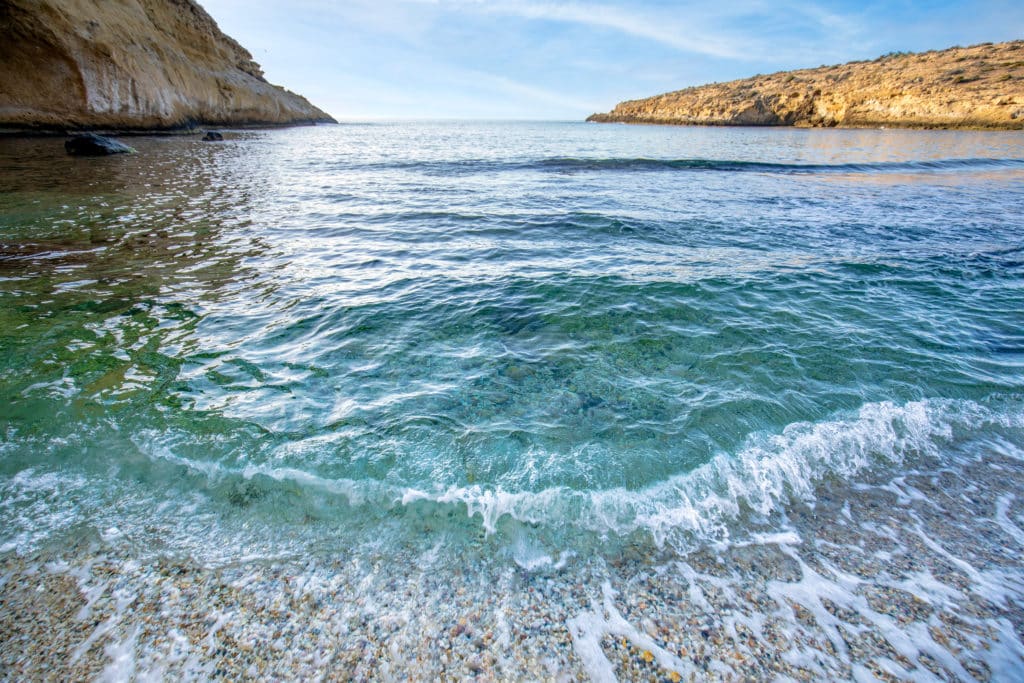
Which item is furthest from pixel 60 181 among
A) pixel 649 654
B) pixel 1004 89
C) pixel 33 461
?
pixel 1004 89

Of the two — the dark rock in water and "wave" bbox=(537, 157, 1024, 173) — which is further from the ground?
"wave" bbox=(537, 157, 1024, 173)

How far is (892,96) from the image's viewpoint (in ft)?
251

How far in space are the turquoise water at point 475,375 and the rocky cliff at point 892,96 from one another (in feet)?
278

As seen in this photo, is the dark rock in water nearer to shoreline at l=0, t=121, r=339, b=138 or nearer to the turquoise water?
shoreline at l=0, t=121, r=339, b=138

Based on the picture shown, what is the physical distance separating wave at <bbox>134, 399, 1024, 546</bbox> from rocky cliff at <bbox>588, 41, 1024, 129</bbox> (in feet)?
306

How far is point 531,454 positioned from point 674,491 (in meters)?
1.28

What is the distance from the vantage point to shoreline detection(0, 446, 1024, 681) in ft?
8.07

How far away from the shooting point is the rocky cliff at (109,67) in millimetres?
29375

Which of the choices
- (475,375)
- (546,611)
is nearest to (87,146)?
(475,375)

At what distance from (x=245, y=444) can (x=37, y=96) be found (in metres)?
45.0

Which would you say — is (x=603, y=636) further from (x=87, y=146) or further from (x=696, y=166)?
(x=87, y=146)

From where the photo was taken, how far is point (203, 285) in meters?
7.65

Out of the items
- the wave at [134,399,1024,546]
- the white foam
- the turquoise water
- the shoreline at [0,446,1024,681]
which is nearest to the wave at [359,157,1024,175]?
the turquoise water

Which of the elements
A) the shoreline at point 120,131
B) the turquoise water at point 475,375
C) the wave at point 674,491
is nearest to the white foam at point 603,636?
the turquoise water at point 475,375
